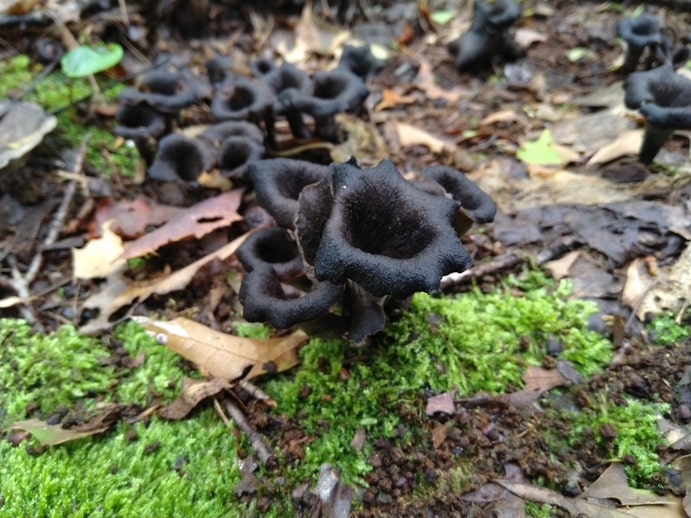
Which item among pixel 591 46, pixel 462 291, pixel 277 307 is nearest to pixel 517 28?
pixel 591 46

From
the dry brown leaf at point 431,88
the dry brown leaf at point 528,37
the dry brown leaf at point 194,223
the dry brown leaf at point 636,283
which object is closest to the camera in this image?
the dry brown leaf at point 636,283

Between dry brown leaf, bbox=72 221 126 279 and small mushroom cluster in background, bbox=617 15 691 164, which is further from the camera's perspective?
dry brown leaf, bbox=72 221 126 279

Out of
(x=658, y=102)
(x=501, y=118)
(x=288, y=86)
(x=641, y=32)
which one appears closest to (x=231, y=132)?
(x=288, y=86)

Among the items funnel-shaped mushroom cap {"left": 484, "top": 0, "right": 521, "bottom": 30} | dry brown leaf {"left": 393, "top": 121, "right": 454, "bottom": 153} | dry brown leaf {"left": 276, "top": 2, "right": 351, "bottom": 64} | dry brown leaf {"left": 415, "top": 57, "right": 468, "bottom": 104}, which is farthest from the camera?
dry brown leaf {"left": 276, "top": 2, "right": 351, "bottom": 64}

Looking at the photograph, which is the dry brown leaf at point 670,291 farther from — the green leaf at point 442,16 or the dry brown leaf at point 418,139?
the green leaf at point 442,16

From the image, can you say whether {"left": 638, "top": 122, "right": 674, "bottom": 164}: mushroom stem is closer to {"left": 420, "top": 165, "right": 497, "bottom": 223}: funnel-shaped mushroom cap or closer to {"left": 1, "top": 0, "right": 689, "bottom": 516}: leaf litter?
{"left": 1, "top": 0, "right": 689, "bottom": 516}: leaf litter

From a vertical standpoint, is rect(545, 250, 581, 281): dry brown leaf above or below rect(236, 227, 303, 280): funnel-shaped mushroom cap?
below

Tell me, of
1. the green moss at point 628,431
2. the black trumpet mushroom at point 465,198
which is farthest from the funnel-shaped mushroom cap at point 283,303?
the green moss at point 628,431

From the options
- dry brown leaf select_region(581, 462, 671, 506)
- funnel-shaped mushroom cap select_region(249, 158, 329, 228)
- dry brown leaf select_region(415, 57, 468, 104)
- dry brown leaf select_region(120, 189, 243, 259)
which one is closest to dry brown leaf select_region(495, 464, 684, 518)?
dry brown leaf select_region(581, 462, 671, 506)
